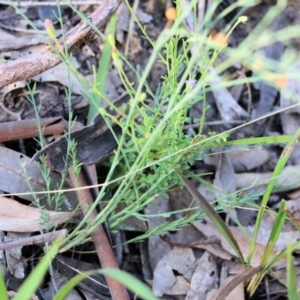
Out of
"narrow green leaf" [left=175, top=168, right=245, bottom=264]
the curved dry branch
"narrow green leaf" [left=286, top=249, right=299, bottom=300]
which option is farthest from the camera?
the curved dry branch

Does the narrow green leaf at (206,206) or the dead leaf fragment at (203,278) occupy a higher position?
the narrow green leaf at (206,206)

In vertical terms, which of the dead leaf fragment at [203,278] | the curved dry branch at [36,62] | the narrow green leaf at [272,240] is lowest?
the dead leaf fragment at [203,278]

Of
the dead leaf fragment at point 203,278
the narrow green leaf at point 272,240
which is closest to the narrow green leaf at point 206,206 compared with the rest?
the narrow green leaf at point 272,240

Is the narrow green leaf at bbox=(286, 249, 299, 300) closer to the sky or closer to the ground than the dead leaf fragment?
closer to the sky

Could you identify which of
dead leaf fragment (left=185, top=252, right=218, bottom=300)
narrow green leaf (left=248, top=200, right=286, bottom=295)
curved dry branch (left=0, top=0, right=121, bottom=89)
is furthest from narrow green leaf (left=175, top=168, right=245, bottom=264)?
curved dry branch (left=0, top=0, right=121, bottom=89)

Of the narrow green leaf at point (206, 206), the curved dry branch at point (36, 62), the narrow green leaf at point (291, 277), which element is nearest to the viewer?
the narrow green leaf at point (291, 277)

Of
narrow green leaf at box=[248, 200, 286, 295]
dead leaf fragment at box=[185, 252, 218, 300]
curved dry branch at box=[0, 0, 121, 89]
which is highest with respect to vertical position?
curved dry branch at box=[0, 0, 121, 89]

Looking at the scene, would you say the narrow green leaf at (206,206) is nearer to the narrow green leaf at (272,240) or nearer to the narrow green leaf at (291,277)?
the narrow green leaf at (272,240)

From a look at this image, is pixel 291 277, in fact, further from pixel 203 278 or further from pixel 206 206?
pixel 203 278

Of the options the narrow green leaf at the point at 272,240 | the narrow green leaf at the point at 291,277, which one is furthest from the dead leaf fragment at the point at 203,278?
the narrow green leaf at the point at 291,277

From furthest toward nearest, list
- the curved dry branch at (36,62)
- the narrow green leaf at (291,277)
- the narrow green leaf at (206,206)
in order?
the curved dry branch at (36,62) < the narrow green leaf at (206,206) < the narrow green leaf at (291,277)

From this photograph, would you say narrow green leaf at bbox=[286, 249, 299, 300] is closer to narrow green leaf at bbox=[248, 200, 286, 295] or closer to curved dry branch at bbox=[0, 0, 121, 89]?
narrow green leaf at bbox=[248, 200, 286, 295]

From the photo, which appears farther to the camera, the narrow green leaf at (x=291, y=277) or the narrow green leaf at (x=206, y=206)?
the narrow green leaf at (x=206, y=206)
